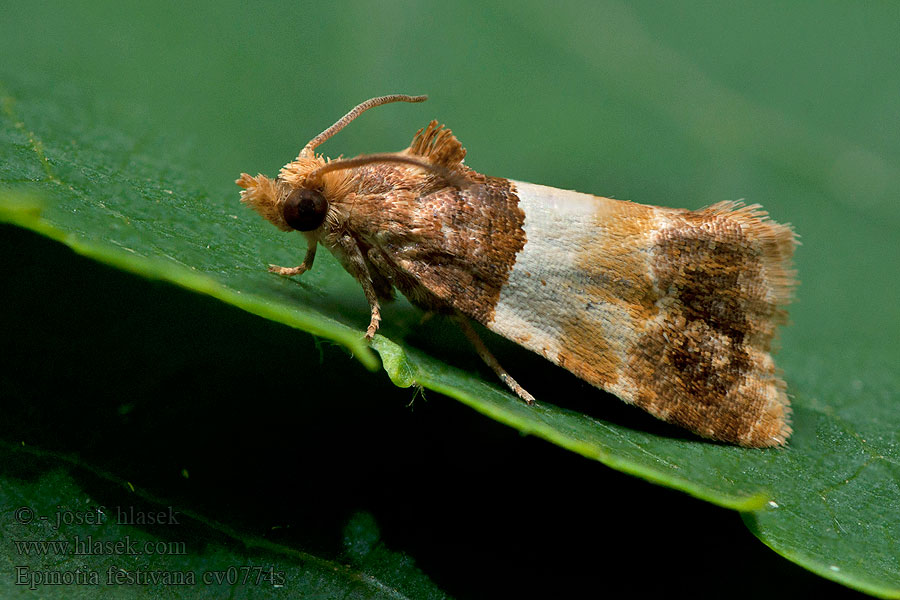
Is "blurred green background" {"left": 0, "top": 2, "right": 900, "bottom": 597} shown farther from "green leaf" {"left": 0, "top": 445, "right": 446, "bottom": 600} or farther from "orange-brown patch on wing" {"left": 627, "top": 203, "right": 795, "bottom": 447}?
"orange-brown patch on wing" {"left": 627, "top": 203, "right": 795, "bottom": 447}

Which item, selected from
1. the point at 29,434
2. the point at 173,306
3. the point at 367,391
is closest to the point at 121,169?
the point at 173,306

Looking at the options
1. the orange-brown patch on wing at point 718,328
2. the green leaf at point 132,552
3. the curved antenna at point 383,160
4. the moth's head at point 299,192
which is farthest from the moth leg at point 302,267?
the orange-brown patch on wing at point 718,328

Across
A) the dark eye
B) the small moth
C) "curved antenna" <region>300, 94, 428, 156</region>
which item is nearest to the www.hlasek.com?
the small moth

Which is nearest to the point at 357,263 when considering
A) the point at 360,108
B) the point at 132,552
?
the point at 360,108

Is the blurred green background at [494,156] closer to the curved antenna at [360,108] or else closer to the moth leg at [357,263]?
the moth leg at [357,263]

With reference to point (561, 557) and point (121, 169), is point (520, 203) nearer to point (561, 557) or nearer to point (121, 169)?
point (561, 557)

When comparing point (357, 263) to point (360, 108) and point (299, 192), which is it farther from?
point (360, 108)
